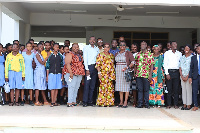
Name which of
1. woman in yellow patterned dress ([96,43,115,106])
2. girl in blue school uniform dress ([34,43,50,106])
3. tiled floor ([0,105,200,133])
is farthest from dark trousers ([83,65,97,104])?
tiled floor ([0,105,200,133])

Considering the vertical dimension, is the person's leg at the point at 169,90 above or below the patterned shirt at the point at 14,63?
below

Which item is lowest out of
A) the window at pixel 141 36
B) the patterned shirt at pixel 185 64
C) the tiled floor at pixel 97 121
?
the tiled floor at pixel 97 121

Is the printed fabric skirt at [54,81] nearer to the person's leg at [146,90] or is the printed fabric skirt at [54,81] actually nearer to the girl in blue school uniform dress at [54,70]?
the girl in blue school uniform dress at [54,70]

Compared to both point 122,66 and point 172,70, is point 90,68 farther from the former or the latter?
point 172,70

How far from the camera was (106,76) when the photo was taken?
8.06 m

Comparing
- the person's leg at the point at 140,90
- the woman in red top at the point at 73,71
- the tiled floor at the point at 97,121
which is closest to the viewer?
the tiled floor at the point at 97,121

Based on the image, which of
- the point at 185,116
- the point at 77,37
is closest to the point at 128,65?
the point at 185,116

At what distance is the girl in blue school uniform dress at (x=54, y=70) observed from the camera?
802cm

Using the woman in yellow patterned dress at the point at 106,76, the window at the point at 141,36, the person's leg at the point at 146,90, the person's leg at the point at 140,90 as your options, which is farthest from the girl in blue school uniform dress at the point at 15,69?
the window at the point at 141,36

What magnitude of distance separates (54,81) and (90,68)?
0.96 meters
